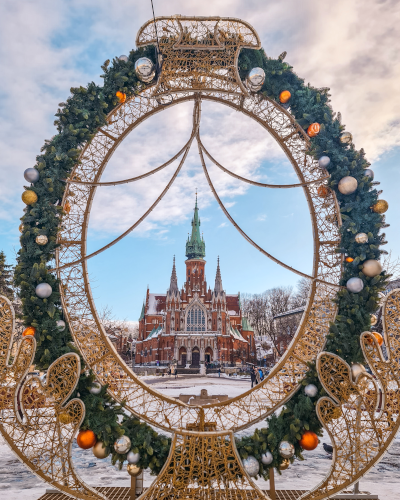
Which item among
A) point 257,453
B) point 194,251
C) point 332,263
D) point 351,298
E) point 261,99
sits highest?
point 194,251

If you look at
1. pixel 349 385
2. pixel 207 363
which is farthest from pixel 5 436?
pixel 207 363

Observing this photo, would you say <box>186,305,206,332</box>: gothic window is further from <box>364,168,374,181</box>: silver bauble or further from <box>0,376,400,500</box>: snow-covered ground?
<box>364,168,374,181</box>: silver bauble

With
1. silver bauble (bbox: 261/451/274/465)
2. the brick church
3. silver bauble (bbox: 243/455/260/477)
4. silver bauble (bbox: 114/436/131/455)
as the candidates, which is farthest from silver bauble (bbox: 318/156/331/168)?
the brick church

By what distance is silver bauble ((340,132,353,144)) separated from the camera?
398 cm

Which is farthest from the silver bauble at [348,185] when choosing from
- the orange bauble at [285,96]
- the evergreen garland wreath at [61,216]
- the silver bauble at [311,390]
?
the silver bauble at [311,390]

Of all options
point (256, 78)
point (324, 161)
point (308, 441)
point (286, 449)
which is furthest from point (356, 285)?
point (256, 78)

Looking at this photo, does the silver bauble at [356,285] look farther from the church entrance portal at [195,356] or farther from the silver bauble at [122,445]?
the church entrance portal at [195,356]

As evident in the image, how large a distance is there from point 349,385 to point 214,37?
418cm

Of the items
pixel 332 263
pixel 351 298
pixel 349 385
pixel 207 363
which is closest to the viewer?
pixel 349 385

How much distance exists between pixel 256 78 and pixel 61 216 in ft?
9.22

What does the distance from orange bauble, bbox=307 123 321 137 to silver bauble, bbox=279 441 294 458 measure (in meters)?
3.40

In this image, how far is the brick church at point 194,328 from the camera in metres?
39.4

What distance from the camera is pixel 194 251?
47469 mm

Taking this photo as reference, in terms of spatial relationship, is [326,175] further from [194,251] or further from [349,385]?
[194,251]
